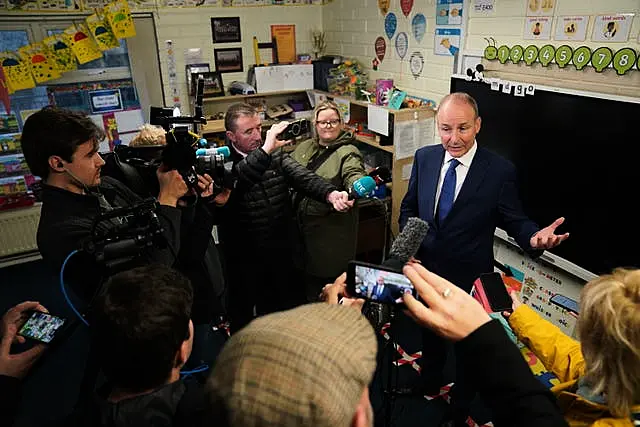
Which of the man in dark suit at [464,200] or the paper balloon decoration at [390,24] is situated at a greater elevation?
the paper balloon decoration at [390,24]

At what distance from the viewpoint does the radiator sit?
3.78 metres

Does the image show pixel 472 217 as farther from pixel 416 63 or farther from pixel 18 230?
pixel 18 230

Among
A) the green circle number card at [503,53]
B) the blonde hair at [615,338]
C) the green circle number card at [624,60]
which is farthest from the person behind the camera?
the green circle number card at [503,53]

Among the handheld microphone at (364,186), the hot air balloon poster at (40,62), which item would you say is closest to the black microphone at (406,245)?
the handheld microphone at (364,186)

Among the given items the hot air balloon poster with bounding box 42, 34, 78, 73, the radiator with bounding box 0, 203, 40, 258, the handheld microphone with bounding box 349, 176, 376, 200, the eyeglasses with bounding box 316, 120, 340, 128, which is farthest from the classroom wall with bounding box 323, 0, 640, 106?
the radiator with bounding box 0, 203, 40, 258

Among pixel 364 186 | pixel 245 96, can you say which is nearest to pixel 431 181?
pixel 364 186

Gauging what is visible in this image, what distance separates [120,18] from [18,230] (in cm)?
206

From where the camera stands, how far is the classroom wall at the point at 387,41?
10.5ft

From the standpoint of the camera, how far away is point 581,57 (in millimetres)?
2250

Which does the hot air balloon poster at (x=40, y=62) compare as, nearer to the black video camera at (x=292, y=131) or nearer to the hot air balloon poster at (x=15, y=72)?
the hot air balloon poster at (x=15, y=72)

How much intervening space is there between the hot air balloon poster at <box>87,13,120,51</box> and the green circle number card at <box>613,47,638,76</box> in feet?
11.8

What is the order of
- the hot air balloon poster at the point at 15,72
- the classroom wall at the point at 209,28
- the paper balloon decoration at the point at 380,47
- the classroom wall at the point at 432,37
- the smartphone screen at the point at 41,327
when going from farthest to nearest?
the classroom wall at the point at 209,28 < the paper balloon decoration at the point at 380,47 < the hot air balloon poster at the point at 15,72 < the classroom wall at the point at 432,37 < the smartphone screen at the point at 41,327

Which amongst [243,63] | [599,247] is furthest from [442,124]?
[243,63]

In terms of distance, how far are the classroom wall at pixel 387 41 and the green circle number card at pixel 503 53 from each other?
43 centimetres
